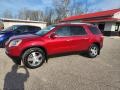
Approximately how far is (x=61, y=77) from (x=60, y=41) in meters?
1.84

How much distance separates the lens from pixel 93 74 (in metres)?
5.03

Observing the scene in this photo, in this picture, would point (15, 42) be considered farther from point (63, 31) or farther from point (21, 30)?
point (21, 30)

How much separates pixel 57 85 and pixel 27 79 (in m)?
1.09

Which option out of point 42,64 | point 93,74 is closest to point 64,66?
point 42,64

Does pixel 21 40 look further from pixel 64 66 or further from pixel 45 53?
pixel 64 66

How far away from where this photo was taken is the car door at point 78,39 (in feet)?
21.3

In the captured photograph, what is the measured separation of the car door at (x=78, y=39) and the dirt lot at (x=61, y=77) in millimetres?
931

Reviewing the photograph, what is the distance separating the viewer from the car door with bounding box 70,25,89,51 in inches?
256

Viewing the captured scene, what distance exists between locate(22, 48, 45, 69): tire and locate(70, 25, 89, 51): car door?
1.59 meters

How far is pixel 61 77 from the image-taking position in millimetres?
4703

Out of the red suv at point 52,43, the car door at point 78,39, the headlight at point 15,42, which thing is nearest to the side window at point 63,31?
the red suv at point 52,43

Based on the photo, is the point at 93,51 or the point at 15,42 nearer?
the point at 15,42

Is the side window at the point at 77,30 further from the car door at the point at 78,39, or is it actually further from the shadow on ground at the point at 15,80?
the shadow on ground at the point at 15,80

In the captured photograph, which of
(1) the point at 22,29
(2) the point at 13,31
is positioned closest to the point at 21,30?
(1) the point at 22,29
